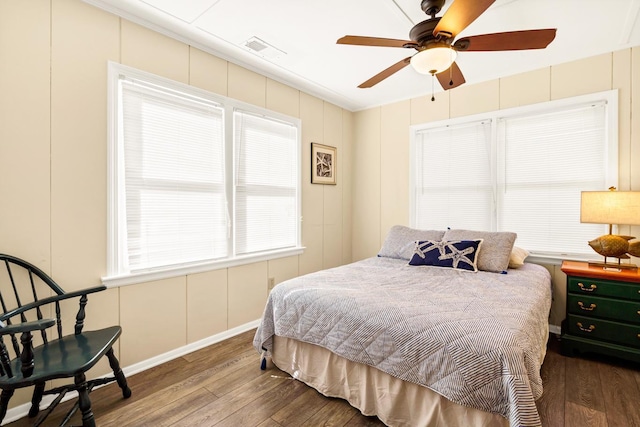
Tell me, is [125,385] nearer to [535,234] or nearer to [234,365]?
[234,365]

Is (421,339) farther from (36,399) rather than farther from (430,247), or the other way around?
(36,399)

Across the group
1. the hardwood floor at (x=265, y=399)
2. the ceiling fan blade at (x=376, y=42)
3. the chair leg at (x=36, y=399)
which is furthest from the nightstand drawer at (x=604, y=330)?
the chair leg at (x=36, y=399)

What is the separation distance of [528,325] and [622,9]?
2346 mm

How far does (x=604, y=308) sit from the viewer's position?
245 cm

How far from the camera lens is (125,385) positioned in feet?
6.60

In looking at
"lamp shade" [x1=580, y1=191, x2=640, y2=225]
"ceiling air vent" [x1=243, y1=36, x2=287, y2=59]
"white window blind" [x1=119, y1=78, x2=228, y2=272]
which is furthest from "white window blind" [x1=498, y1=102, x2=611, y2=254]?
"white window blind" [x1=119, y1=78, x2=228, y2=272]

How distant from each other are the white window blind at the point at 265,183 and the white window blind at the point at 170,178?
212mm

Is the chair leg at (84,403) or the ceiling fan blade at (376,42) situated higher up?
the ceiling fan blade at (376,42)

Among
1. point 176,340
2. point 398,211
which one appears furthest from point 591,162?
point 176,340

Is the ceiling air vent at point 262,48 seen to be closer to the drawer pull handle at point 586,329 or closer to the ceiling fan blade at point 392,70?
the ceiling fan blade at point 392,70

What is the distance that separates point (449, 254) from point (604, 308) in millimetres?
1190

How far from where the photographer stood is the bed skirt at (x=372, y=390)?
4.98ft

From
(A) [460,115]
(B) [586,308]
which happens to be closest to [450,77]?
(A) [460,115]

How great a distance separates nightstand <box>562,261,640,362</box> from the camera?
7.68 ft
